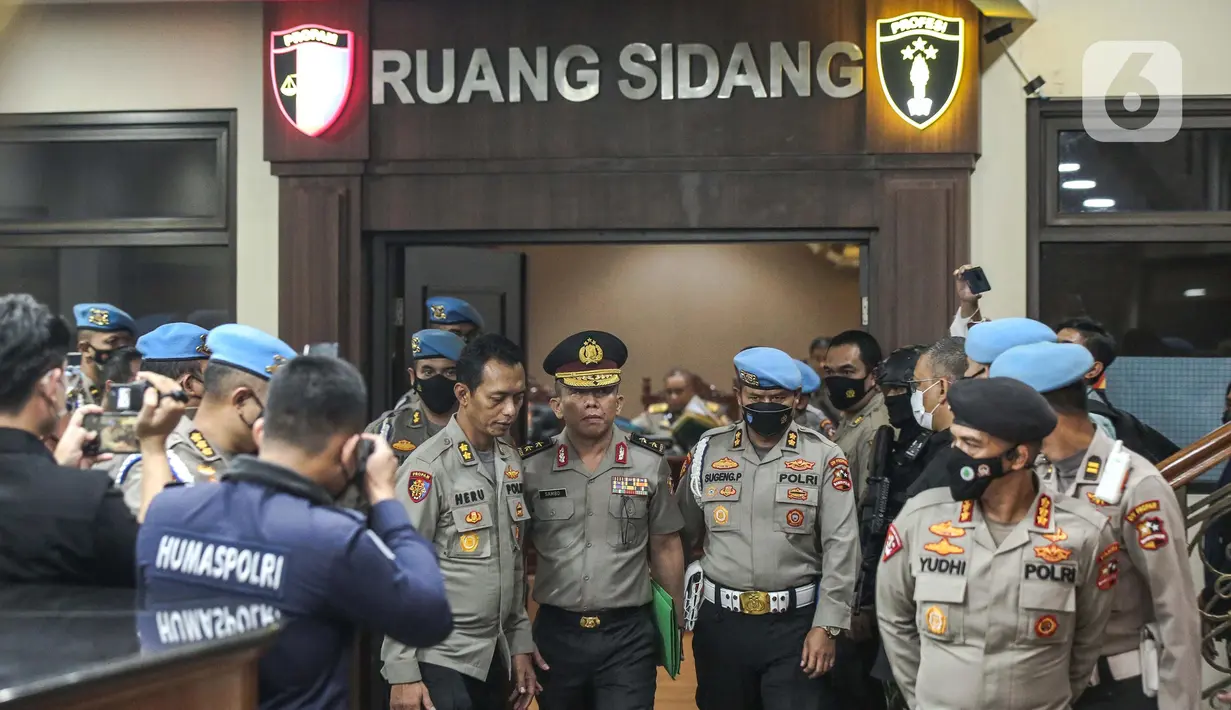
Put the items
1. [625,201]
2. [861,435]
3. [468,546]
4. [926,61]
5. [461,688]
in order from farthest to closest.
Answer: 1. [625,201]
2. [926,61]
3. [861,435]
4. [468,546]
5. [461,688]

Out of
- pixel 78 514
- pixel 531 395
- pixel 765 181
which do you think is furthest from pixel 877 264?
pixel 531 395

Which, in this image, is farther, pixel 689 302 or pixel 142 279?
pixel 689 302

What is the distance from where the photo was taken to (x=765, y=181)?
5.55 metres

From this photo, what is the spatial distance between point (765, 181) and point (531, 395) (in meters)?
4.52

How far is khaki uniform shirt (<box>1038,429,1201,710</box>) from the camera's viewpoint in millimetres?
2891

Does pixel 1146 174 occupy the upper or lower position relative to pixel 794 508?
upper

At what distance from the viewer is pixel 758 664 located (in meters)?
4.07

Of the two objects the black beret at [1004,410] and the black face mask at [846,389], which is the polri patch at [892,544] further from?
the black face mask at [846,389]

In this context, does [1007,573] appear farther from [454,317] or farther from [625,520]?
[454,317]

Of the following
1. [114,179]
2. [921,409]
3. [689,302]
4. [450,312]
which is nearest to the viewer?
[921,409]

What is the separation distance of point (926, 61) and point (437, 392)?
248 cm

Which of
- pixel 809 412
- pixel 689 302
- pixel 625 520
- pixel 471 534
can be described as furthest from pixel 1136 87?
pixel 689 302

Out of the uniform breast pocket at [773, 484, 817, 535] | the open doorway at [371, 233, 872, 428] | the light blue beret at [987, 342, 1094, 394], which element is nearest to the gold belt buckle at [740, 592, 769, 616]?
the uniform breast pocket at [773, 484, 817, 535]

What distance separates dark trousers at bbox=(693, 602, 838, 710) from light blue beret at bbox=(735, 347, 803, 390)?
0.73 m
